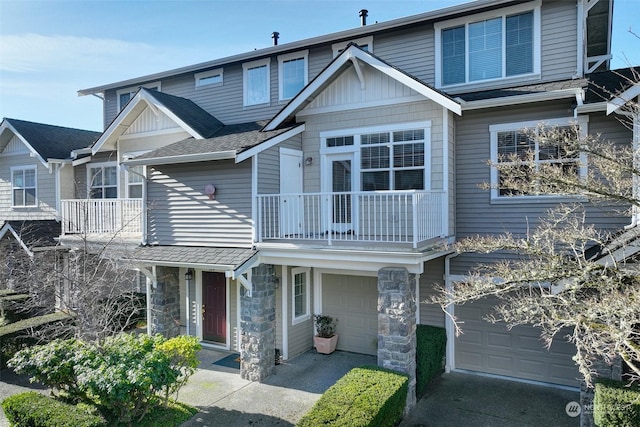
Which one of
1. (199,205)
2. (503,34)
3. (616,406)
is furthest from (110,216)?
(616,406)

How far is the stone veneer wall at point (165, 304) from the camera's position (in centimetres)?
1095

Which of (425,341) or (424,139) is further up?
(424,139)

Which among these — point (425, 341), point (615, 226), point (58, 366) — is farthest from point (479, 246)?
point (58, 366)

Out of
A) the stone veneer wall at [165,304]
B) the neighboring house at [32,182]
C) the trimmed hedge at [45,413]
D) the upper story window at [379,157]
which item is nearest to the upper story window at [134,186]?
the neighboring house at [32,182]

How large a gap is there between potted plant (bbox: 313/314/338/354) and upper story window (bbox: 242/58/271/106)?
7.03 metres

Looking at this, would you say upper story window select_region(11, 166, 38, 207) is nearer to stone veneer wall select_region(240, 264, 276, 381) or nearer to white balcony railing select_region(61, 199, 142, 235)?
white balcony railing select_region(61, 199, 142, 235)

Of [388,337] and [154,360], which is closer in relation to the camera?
[154,360]

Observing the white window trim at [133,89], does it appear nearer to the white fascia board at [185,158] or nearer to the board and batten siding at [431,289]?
the white fascia board at [185,158]

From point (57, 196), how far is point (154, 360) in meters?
11.6

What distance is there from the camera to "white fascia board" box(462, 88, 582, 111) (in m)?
8.01

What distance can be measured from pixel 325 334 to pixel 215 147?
19.0ft

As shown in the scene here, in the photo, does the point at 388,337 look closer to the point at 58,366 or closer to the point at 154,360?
the point at 154,360

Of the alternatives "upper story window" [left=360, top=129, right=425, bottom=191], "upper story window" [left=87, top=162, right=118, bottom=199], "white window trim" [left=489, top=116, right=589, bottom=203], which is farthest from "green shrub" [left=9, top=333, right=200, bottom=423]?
"upper story window" [left=87, top=162, right=118, bottom=199]

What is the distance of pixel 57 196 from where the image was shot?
15016mm
